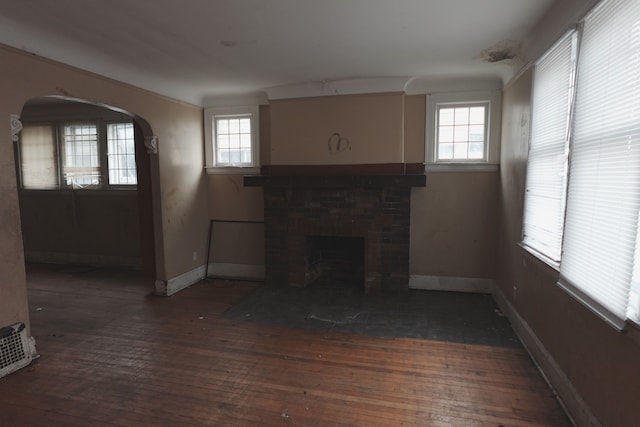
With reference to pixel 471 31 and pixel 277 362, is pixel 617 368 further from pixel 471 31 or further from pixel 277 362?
pixel 471 31

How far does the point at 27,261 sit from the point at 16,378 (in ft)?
15.4

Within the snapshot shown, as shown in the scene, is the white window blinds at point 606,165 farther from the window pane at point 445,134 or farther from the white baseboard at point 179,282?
the white baseboard at point 179,282

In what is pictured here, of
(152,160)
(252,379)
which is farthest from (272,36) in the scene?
(252,379)

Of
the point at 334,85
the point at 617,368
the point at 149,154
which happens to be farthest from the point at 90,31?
the point at 617,368

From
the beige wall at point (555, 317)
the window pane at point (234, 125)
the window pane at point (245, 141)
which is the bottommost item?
the beige wall at point (555, 317)

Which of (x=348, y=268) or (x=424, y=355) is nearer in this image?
(x=424, y=355)

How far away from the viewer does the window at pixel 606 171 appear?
162cm

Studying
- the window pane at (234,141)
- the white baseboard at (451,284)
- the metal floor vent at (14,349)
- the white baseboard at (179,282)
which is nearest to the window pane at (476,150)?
the white baseboard at (451,284)

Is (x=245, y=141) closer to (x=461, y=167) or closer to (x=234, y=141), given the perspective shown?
(x=234, y=141)

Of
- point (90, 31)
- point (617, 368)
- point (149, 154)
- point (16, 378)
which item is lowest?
point (16, 378)

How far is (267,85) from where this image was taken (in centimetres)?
467

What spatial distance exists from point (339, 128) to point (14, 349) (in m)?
3.95

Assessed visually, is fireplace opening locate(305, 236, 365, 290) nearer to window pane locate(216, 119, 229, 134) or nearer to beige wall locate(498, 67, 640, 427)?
beige wall locate(498, 67, 640, 427)

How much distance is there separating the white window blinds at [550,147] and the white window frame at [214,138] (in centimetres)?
351
